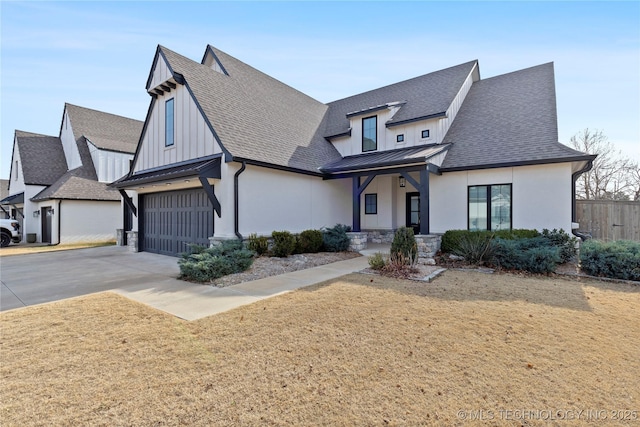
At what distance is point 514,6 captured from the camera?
8414 mm

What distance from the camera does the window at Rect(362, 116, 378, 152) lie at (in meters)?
14.4

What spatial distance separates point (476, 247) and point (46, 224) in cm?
2517

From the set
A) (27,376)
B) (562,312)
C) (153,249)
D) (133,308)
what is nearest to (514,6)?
(562,312)

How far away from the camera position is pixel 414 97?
48.7 ft

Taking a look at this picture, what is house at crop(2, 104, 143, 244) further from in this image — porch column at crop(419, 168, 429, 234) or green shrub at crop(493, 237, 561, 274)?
green shrub at crop(493, 237, 561, 274)

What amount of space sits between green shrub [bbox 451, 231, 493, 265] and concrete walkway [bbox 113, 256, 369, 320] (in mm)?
4224

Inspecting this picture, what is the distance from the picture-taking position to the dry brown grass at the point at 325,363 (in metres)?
2.50

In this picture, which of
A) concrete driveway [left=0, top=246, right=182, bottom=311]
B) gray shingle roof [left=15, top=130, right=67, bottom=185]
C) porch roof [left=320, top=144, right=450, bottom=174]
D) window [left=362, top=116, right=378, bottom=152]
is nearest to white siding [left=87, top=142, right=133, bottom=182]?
gray shingle roof [left=15, top=130, right=67, bottom=185]

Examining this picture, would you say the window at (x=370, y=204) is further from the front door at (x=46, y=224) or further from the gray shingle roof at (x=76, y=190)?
the front door at (x=46, y=224)

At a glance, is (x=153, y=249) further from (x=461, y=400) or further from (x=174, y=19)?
(x=461, y=400)

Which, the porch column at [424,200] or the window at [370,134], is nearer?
the porch column at [424,200]

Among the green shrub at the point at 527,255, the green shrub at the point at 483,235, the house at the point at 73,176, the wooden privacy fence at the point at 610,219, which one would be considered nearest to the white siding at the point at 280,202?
the green shrub at the point at 483,235

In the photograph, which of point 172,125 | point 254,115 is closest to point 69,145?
point 172,125

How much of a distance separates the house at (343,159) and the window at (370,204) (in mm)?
77
